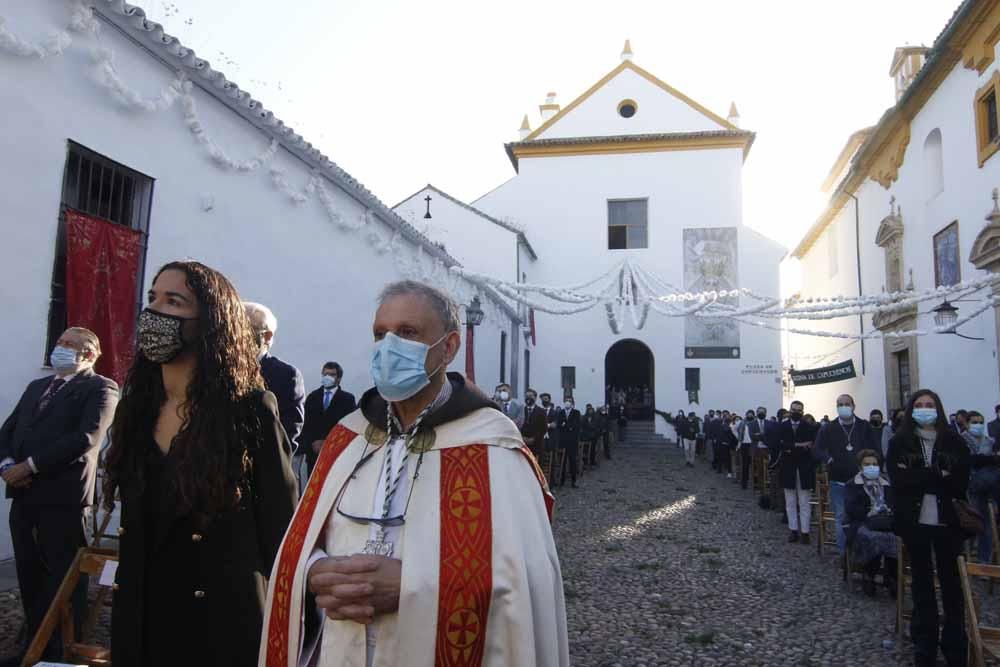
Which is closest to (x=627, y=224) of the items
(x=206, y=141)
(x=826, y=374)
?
(x=826, y=374)

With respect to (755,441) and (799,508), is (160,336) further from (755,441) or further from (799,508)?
(755,441)

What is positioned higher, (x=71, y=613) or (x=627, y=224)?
(x=627, y=224)

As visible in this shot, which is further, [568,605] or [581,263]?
[581,263]

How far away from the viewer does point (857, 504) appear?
611 cm

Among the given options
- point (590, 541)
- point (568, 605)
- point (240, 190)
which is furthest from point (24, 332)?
point (590, 541)

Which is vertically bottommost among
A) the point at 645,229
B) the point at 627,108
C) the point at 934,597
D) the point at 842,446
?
the point at 934,597

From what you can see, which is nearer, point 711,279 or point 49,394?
point 49,394

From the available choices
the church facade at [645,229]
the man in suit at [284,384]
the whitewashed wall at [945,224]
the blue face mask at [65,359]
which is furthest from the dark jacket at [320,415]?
the church facade at [645,229]

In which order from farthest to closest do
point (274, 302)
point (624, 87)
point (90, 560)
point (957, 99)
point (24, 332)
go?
point (624, 87), point (957, 99), point (274, 302), point (24, 332), point (90, 560)

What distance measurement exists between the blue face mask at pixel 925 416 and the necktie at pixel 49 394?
5.17m

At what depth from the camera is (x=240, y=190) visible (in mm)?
7996

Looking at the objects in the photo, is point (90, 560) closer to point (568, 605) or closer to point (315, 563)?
point (315, 563)

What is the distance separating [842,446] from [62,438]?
22.2 ft

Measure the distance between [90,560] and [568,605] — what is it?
376 centimetres
